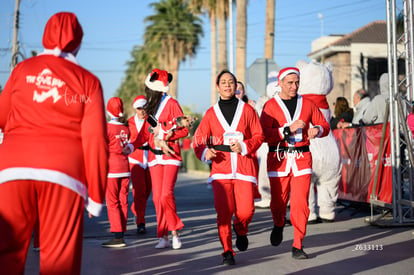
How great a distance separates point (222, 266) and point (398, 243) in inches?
110

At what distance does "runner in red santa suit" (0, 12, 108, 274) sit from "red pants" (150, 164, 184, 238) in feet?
13.8

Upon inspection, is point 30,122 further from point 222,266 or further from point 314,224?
point 314,224

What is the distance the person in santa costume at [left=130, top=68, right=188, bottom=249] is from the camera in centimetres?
851

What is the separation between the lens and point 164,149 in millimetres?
8430

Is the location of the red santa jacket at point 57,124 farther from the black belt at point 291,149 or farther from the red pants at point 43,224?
the black belt at point 291,149

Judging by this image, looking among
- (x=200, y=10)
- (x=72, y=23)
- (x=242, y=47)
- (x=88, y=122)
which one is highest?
(x=200, y=10)

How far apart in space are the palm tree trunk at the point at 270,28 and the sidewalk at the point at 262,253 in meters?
15.6

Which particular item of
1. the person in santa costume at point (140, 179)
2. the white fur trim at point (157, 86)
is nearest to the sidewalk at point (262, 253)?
the person in santa costume at point (140, 179)

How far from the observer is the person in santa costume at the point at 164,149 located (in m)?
8.51

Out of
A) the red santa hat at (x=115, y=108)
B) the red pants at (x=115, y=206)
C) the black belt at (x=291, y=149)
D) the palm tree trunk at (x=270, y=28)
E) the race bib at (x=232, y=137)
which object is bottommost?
the red pants at (x=115, y=206)

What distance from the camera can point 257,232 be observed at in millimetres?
10188

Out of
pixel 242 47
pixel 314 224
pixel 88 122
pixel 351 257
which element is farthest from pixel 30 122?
pixel 242 47

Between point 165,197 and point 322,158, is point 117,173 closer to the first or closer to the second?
point 165,197

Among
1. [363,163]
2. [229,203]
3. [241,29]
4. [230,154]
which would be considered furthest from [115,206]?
[241,29]
